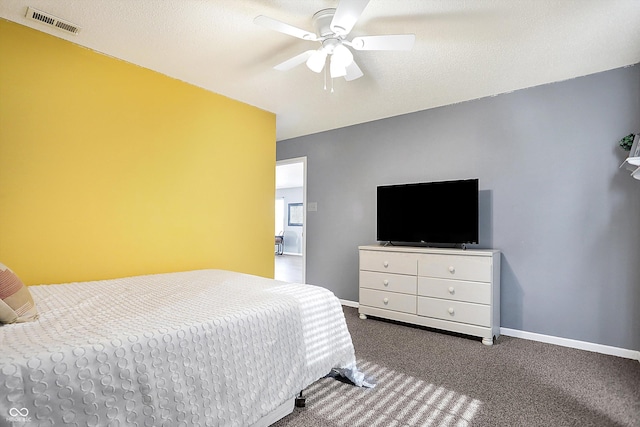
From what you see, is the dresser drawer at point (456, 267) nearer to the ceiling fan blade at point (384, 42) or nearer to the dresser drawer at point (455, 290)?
the dresser drawer at point (455, 290)

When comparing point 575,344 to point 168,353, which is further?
point 575,344

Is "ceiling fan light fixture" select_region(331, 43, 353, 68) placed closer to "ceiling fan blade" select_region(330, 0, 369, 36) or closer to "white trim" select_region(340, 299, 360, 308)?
"ceiling fan blade" select_region(330, 0, 369, 36)

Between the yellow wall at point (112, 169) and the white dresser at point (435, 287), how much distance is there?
1379mm

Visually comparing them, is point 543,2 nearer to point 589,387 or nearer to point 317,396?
point 589,387

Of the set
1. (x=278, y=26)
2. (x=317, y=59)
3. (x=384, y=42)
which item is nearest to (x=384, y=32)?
(x=384, y=42)

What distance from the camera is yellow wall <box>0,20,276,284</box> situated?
2.21m

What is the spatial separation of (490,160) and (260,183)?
246 centimetres

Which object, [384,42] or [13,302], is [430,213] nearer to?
[384,42]

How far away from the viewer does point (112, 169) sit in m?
2.61

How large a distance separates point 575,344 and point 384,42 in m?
2.95

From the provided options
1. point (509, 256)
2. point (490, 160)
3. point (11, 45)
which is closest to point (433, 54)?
point (490, 160)

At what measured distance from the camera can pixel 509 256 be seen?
3.16 meters

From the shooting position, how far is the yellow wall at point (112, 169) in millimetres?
2209

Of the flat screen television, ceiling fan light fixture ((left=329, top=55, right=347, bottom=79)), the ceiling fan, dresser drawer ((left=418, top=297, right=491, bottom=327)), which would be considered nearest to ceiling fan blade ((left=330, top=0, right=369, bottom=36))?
the ceiling fan
